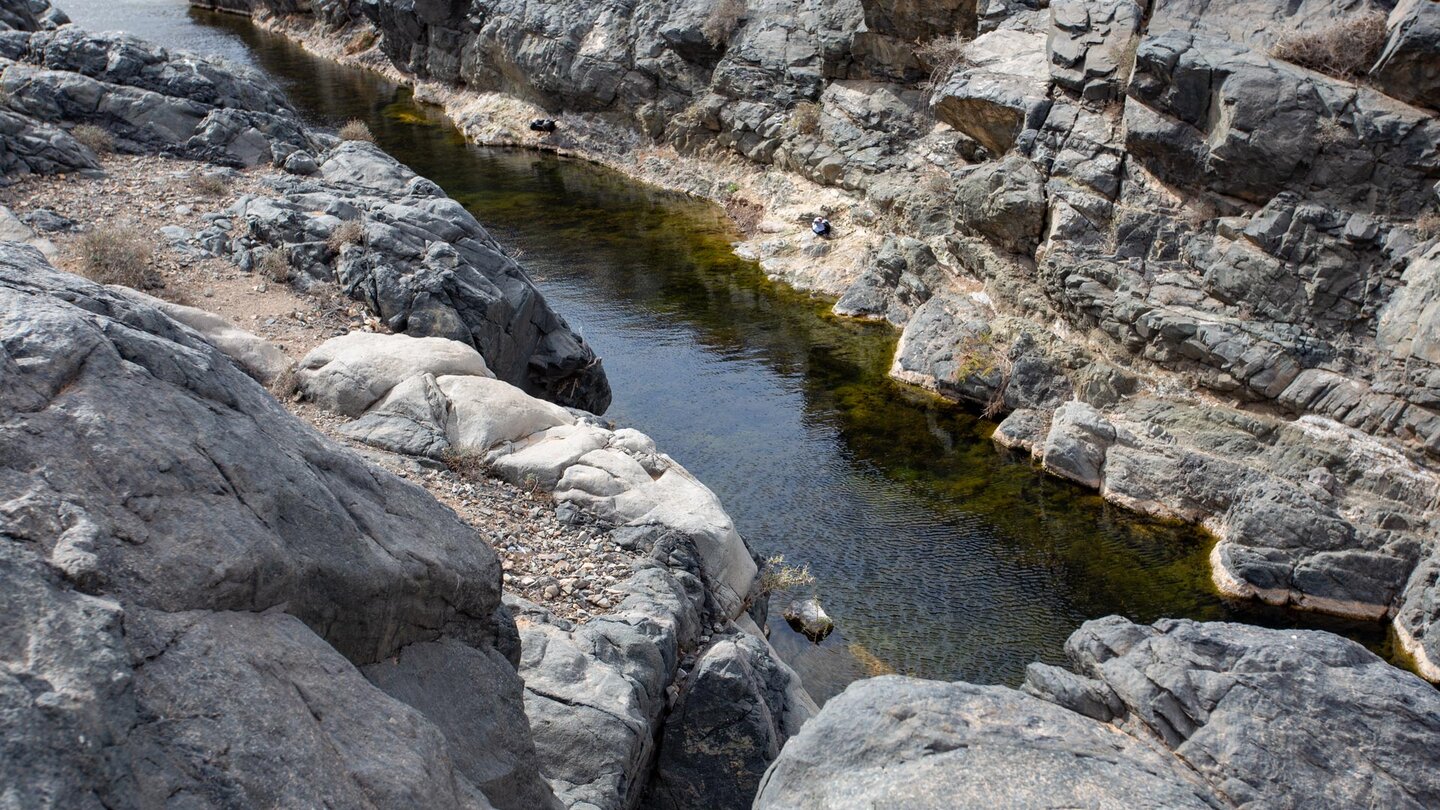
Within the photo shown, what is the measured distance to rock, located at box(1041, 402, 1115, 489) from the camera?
23609 mm

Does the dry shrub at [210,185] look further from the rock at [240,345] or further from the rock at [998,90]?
the rock at [998,90]

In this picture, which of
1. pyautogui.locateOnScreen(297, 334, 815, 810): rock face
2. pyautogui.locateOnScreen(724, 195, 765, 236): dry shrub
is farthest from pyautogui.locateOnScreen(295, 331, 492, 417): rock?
pyautogui.locateOnScreen(724, 195, 765, 236): dry shrub

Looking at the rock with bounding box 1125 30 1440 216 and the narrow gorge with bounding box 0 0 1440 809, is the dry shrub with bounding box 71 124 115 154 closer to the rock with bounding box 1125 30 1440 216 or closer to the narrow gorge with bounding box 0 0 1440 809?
the narrow gorge with bounding box 0 0 1440 809

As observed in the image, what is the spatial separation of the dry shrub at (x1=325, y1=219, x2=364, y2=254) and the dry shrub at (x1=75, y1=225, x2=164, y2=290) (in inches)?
123

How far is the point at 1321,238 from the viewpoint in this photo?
23859mm

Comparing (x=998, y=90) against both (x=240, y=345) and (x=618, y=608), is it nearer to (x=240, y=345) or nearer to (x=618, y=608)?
(x=240, y=345)

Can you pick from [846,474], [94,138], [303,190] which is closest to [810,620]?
[846,474]

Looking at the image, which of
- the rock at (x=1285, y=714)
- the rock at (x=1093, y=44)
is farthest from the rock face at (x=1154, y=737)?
the rock at (x=1093, y=44)

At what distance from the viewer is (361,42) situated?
211 feet

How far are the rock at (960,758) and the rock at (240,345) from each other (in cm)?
1058

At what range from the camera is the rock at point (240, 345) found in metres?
15.6

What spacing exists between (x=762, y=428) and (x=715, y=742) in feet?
44.8

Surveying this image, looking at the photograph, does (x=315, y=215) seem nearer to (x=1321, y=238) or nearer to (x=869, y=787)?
(x=869, y=787)

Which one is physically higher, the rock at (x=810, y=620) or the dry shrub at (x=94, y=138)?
the dry shrub at (x=94, y=138)
